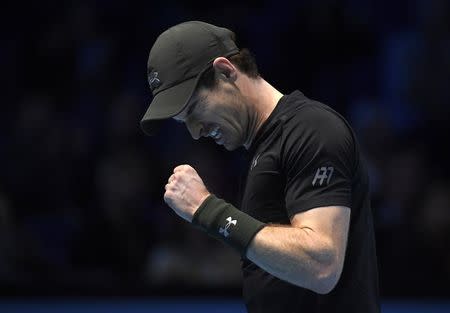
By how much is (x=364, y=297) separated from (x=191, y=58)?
76cm

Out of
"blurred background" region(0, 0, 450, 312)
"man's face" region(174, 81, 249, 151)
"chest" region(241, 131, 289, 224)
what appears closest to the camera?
"chest" region(241, 131, 289, 224)

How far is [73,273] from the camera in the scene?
15.9 ft

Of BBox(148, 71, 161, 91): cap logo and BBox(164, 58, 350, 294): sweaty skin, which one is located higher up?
BBox(148, 71, 161, 91): cap logo

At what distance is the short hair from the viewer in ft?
7.97

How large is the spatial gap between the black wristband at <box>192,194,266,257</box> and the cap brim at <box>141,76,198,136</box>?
0.24m

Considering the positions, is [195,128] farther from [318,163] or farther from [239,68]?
[318,163]

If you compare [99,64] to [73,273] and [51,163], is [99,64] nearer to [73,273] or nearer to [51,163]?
[51,163]

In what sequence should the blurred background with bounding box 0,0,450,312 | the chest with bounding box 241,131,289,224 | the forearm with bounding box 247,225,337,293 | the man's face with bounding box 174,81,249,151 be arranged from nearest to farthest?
the forearm with bounding box 247,225,337,293, the chest with bounding box 241,131,289,224, the man's face with bounding box 174,81,249,151, the blurred background with bounding box 0,0,450,312

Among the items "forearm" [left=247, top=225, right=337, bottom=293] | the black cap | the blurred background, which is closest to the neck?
the black cap

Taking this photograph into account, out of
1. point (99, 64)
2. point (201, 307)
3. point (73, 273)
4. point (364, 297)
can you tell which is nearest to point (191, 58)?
point (364, 297)

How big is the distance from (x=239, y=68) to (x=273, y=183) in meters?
0.35

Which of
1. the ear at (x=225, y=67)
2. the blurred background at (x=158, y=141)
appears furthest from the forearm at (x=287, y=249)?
the blurred background at (x=158, y=141)

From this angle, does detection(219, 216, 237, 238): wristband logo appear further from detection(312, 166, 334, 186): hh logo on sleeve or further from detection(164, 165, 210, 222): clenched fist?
detection(312, 166, 334, 186): hh logo on sleeve

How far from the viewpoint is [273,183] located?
234 centimetres
